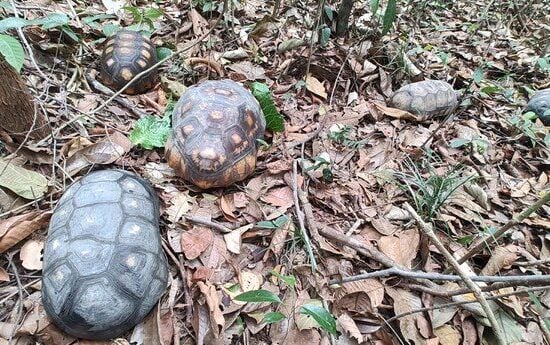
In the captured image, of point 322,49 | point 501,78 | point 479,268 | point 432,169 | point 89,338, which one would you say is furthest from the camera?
point 501,78

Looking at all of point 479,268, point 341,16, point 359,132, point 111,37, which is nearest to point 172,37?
point 111,37

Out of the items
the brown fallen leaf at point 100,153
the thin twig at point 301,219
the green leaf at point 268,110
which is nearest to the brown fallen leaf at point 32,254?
the brown fallen leaf at point 100,153

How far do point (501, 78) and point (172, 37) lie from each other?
333 centimetres

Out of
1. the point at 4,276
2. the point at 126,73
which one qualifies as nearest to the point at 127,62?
the point at 126,73

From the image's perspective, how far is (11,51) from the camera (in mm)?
1560

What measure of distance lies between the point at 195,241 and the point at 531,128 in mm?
2892

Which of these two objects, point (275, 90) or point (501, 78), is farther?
point (501, 78)

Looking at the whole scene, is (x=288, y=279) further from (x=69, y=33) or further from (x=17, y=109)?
(x=69, y=33)

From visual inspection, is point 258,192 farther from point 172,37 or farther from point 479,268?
point 172,37

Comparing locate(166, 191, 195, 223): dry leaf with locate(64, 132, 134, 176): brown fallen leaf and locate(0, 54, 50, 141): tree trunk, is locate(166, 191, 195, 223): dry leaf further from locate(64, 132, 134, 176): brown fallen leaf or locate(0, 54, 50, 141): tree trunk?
locate(0, 54, 50, 141): tree trunk

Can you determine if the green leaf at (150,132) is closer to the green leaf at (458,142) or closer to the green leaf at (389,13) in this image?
the green leaf at (389,13)

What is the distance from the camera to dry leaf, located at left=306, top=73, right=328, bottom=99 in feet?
11.3

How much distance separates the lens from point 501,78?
429cm

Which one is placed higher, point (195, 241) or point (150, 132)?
point (150, 132)
